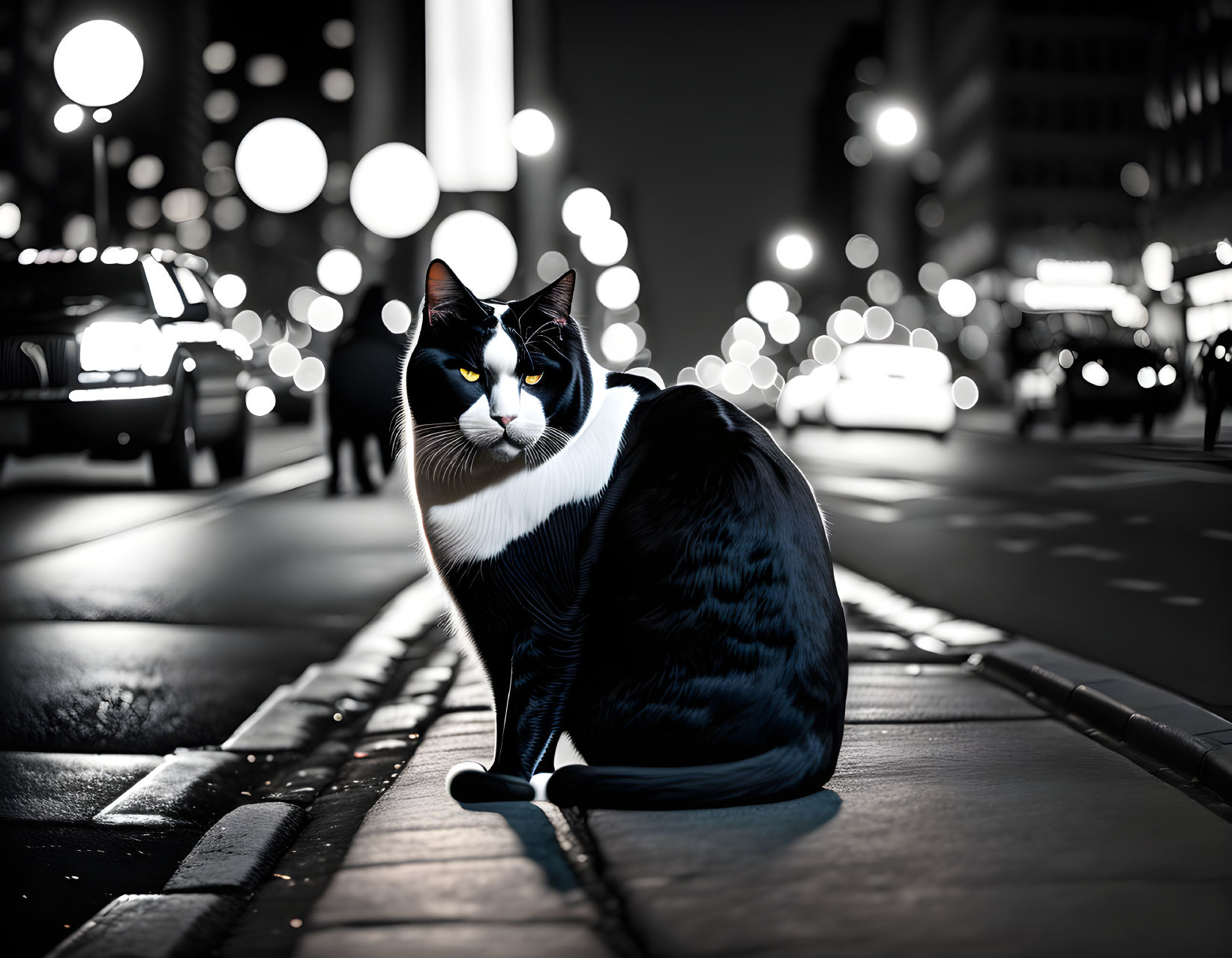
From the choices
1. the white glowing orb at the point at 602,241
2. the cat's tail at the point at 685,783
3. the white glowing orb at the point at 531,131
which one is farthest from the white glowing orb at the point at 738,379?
the cat's tail at the point at 685,783

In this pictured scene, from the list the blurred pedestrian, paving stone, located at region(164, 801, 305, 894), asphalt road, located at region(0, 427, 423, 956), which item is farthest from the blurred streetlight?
paving stone, located at region(164, 801, 305, 894)

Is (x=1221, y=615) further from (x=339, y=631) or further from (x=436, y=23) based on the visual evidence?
(x=436, y=23)

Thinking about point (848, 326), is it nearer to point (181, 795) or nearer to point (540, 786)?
point (181, 795)

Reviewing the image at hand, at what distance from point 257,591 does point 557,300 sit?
4.92m

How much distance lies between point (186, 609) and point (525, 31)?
87.2ft

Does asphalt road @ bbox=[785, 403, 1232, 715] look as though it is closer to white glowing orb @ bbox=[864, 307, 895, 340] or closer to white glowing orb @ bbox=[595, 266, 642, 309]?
white glowing orb @ bbox=[595, 266, 642, 309]

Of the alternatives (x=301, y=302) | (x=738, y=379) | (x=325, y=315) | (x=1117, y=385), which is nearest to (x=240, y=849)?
(x=1117, y=385)

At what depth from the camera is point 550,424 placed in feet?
11.8

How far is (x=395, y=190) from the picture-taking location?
54.9ft

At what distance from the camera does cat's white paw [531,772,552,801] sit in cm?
357

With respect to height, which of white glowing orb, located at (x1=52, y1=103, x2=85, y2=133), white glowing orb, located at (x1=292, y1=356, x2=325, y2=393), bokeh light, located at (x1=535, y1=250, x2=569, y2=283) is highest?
white glowing orb, located at (x1=52, y1=103, x2=85, y2=133)

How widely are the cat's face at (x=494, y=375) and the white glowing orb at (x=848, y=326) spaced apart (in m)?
91.5

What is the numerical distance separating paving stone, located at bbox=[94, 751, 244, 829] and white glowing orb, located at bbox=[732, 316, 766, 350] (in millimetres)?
105022

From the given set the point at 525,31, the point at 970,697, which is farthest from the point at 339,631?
the point at 525,31
